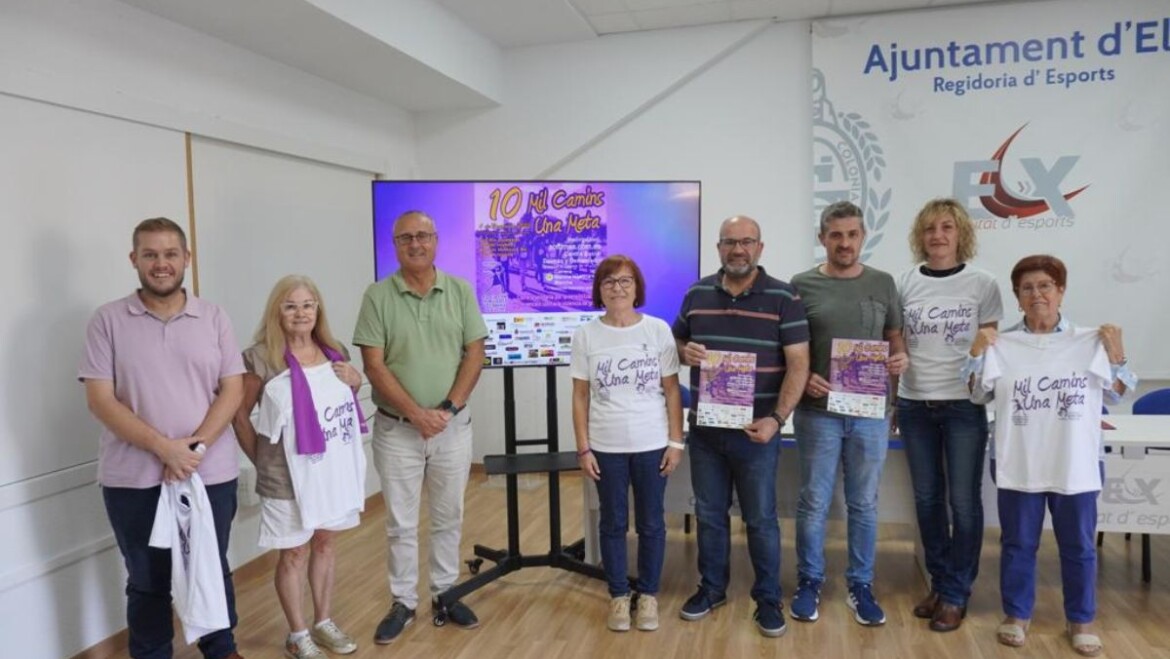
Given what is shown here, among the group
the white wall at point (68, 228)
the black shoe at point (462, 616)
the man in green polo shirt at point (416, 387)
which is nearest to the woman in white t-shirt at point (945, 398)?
the man in green polo shirt at point (416, 387)

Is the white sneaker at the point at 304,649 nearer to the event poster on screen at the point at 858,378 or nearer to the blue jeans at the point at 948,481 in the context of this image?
the event poster on screen at the point at 858,378

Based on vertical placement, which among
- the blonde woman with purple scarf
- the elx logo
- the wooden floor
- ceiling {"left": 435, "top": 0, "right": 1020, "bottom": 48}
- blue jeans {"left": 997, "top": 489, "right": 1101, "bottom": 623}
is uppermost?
ceiling {"left": 435, "top": 0, "right": 1020, "bottom": 48}

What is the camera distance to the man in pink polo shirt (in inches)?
97.5

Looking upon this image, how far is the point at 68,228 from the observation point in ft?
9.32

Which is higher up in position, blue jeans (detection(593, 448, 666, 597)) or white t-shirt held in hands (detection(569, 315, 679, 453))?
white t-shirt held in hands (detection(569, 315, 679, 453))

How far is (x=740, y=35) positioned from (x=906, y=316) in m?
2.78

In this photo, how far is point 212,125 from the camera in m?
3.55

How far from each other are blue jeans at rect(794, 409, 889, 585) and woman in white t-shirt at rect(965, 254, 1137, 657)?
42 centimetres

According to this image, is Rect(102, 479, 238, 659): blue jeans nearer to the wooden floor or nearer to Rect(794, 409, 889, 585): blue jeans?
the wooden floor

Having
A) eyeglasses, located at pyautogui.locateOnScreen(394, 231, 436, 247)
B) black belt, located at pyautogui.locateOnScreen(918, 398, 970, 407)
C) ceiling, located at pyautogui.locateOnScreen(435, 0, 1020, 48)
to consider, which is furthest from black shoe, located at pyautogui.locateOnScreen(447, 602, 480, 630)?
ceiling, located at pyautogui.locateOnScreen(435, 0, 1020, 48)

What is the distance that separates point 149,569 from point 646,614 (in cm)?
178

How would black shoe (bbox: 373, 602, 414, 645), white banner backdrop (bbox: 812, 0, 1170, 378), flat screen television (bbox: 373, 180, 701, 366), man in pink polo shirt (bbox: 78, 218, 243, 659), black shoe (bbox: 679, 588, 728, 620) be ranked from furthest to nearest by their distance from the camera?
1. white banner backdrop (bbox: 812, 0, 1170, 378)
2. flat screen television (bbox: 373, 180, 701, 366)
3. black shoe (bbox: 679, 588, 728, 620)
4. black shoe (bbox: 373, 602, 414, 645)
5. man in pink polo shirt (bbox: 78, 218, 243, 659)

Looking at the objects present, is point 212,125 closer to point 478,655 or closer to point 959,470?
point 478,655

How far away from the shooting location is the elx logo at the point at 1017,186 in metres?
4.70
